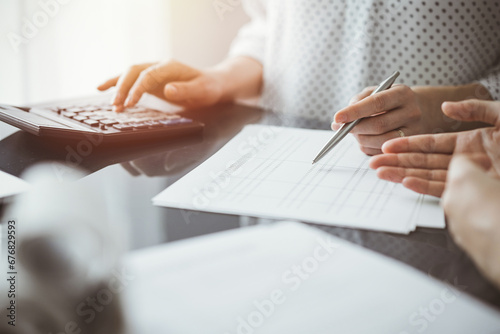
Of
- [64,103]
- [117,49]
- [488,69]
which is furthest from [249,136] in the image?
[117,49]

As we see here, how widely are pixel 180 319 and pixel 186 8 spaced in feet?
6.18

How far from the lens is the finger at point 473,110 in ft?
1.89

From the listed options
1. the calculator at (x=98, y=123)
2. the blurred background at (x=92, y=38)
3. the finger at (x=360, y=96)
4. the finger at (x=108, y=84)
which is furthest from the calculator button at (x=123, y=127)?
the blurred background at (x=92, y=38)

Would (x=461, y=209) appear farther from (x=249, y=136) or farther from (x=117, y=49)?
(x=117, y=49)

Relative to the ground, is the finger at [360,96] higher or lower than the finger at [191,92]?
higher

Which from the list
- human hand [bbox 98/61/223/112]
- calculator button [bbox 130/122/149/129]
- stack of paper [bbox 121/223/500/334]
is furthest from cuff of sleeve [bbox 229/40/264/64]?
stack of paper [bbox 121/223/500/334]

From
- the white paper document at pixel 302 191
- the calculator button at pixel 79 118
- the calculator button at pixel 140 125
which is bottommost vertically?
the white paper document at pixel 302 191

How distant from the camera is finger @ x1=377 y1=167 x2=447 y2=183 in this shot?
55cm

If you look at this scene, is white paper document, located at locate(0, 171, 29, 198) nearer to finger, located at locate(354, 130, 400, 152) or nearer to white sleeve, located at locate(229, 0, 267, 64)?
finger, located at locate(354, 130, 400, 152)

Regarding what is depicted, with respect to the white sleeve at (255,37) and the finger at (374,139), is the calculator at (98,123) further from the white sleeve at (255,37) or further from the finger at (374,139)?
the white sleeve at (255,37)

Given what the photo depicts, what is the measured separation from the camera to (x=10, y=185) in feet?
1.80

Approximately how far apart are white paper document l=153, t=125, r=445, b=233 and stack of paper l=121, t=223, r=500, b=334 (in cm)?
5

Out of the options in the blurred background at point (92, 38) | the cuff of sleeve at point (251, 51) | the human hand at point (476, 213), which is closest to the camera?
the human hand at point (476, 213)

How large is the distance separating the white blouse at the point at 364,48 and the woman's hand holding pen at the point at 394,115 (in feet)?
0.61
